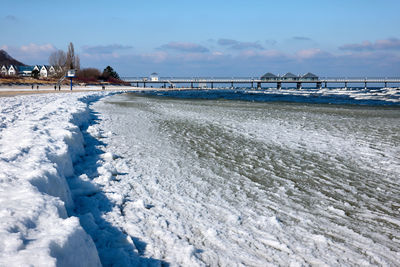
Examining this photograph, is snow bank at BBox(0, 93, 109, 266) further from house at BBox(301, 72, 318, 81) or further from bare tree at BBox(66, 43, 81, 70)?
house at BBox(301, 72, 318, 81)

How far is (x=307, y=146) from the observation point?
7.57 meters

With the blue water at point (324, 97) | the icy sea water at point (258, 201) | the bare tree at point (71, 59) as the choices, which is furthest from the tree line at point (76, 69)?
the icy sea water at point (258, 201)

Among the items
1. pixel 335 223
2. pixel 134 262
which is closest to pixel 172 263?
pixel 134 262

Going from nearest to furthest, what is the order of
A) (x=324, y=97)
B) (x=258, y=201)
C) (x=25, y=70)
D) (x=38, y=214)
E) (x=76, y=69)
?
(x=38, y=214) < (x=258, y=201) < (x=324, y=97) < (x=76, y=69) < (x=25, y=70)

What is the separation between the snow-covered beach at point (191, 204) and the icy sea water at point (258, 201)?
0.02 metres

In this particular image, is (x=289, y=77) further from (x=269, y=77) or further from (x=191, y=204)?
(x=191, y=204)

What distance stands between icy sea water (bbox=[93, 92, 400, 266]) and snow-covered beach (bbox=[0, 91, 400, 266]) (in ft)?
0.05

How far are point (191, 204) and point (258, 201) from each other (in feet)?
2.81

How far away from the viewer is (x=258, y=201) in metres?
4.11

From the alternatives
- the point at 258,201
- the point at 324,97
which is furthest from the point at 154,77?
the point at 258,201

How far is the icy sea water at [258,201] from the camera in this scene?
116 inches

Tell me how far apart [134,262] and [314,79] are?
385 ft

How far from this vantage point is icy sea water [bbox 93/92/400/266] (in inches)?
116

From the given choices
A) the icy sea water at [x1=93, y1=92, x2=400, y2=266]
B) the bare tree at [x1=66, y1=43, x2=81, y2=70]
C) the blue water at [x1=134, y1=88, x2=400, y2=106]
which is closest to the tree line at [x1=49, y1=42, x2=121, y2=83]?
the bare tree at [x1=66, y1=43, x2=81, y2=70]
